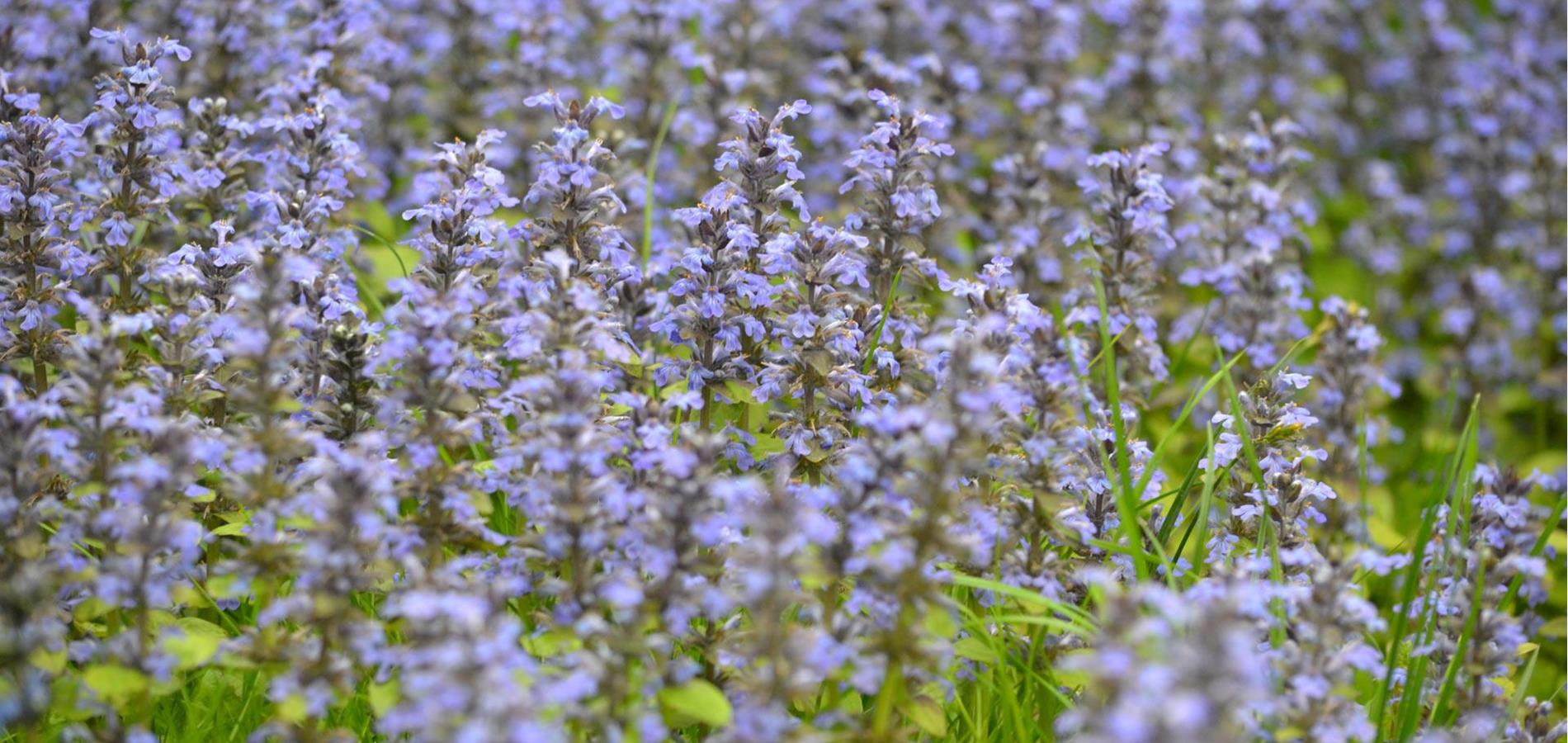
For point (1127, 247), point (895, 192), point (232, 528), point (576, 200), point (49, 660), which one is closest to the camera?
point (49, 660)

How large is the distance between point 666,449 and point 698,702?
84cm

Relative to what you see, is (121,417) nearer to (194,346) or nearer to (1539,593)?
(194,346)

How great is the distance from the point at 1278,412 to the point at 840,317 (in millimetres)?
1797

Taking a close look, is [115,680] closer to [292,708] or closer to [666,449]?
[292,708]

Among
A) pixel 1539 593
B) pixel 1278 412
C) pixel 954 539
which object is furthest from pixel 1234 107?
pixel 954 539

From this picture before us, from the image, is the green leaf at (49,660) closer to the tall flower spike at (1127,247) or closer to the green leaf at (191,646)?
the green leaf at (191,646)

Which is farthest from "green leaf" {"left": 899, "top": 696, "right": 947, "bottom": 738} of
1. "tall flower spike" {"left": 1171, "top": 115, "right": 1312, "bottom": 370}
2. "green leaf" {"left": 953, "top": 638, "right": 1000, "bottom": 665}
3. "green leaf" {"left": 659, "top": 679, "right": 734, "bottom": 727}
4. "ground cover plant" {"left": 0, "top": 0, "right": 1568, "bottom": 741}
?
"tall flower spike" {"left": 1171, "top": 115, "right": 1312, "bottom": 370}

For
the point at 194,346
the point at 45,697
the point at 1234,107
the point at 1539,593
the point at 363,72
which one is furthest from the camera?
the point at 1234,107

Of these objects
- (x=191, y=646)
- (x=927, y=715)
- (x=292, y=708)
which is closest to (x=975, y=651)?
(x=927, y=715)

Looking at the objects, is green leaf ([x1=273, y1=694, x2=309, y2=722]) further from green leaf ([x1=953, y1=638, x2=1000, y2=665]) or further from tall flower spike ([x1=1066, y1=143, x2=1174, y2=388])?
tall flower spike ([x1=1066, y1=143, x2=1174, y2=388])

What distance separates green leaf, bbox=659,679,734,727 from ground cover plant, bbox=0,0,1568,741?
0.06 ft

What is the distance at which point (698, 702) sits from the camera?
4.29 meters

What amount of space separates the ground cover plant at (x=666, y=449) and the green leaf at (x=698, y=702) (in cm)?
2

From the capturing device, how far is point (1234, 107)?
11680 millimetres
